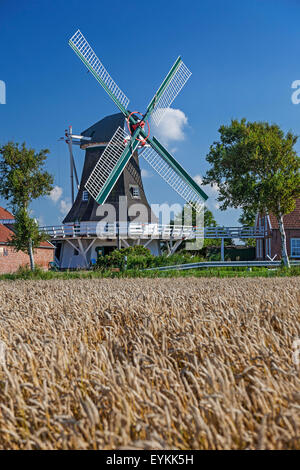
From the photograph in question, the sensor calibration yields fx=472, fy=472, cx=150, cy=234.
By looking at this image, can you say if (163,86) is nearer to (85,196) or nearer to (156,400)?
(85,196)

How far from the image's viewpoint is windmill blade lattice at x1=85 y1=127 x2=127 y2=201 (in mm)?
31844

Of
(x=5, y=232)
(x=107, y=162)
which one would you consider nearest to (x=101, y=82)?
(x=107, y=162)

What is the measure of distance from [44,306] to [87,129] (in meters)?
33.5

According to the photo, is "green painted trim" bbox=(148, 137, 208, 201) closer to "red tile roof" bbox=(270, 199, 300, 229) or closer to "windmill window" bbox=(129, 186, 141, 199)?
"windmill window" bbox=(129, 186, 141, 199)

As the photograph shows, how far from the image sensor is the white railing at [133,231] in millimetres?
33562

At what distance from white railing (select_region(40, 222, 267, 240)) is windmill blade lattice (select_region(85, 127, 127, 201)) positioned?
2.99 meters

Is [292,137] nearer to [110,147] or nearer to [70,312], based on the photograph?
[110,147]

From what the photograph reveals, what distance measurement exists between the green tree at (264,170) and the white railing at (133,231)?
5518mm

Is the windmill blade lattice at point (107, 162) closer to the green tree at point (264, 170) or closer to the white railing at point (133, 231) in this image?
the white railing at point (133, 231)

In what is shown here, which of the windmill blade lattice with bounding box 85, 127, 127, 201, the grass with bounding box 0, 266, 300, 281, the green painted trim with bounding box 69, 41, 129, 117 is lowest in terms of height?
the grass with bounding box 0, 266, 300, 281

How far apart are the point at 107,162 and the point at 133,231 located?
16.9ft

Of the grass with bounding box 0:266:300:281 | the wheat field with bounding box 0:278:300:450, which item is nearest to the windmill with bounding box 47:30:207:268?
the grass with bounding box 0:266:300:281

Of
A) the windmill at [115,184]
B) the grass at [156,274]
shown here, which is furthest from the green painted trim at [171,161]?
the grass at [156,274]
